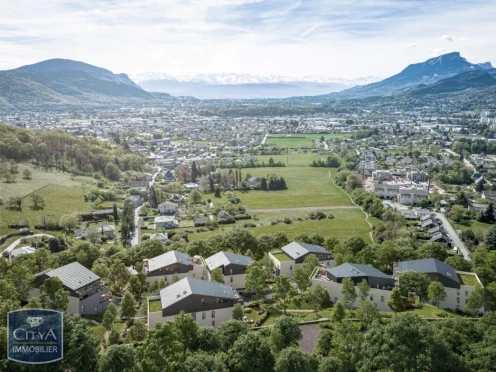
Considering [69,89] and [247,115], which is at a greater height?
[69,89]

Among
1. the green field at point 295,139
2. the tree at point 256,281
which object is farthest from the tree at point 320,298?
the green field at point 295,139

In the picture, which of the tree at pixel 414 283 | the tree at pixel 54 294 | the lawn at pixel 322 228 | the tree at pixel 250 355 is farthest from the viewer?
the lawn at pixel 322 228

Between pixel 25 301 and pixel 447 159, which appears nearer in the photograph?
pixel 25 301

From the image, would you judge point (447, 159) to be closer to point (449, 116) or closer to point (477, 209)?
point (477, 209)

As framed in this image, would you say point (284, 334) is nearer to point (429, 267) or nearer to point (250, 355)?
point (250, 355)

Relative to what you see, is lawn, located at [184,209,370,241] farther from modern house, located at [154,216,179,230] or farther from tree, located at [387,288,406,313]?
tree, located at [387,288,406,313]

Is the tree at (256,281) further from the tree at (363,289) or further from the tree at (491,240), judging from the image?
the tree at (491,240)

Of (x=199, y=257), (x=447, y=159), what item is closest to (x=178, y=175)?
(x=199, y=257)
